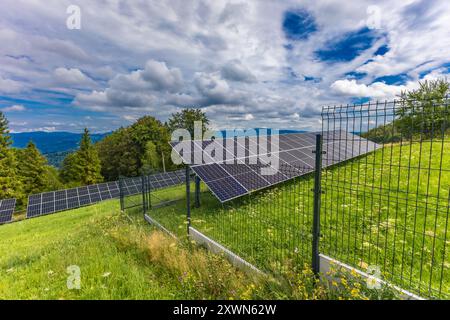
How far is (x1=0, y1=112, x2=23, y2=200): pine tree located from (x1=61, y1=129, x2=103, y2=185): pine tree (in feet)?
27.2

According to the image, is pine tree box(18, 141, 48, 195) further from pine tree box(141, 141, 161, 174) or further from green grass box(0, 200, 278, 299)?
green grass box(0, 200, 278, 299)

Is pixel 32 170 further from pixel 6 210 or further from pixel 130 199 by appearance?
pixel 130 199

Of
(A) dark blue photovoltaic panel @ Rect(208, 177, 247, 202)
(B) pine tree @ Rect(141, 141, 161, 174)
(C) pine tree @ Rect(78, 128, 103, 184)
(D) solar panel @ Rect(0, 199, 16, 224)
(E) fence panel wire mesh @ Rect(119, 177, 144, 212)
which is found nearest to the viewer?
(A) dark blue photovoltaic panel @ Rect(208, 177, 247, 202)

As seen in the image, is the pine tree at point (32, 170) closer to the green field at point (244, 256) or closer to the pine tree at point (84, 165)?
the pine tree at point (84, 165)

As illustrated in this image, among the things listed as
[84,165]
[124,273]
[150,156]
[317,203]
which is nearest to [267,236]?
[317,203]

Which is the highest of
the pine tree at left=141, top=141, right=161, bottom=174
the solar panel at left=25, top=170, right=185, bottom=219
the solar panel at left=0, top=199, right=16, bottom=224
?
the pine tree at left=141, top=141, right=161, bottom=174

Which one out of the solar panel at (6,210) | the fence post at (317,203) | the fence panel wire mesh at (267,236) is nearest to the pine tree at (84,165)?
the solar panel at (6,210)

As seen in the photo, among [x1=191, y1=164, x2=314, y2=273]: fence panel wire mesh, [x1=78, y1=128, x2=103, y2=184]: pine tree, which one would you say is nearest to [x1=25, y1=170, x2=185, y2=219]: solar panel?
[x1=191, y1=164, x2=314, y2=273]: fence panel wire mesh

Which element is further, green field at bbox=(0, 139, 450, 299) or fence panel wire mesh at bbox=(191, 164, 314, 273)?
fence panel wire mesh at bbox=(191, 164, 314, 273)

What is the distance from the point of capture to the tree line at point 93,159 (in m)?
29.9

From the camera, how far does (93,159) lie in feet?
126

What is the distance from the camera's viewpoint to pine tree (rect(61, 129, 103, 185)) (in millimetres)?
37219

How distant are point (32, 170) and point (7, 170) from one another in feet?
12.5
